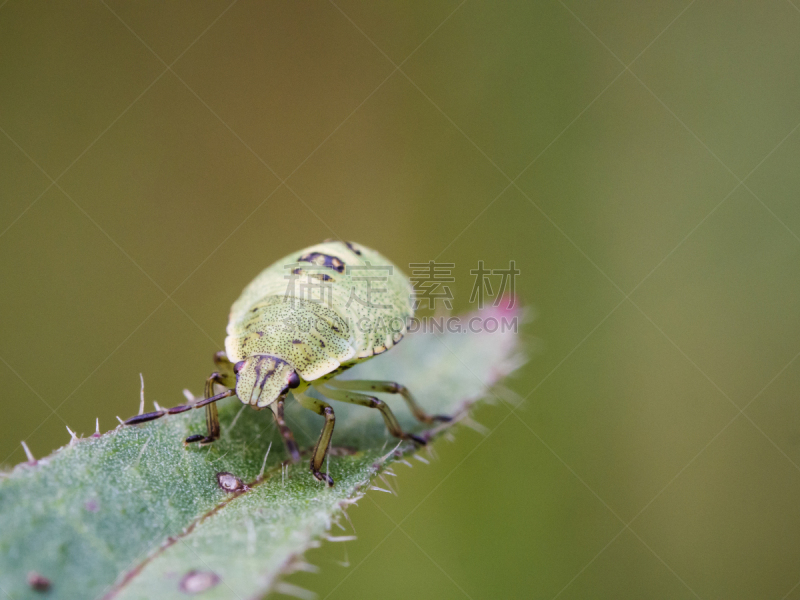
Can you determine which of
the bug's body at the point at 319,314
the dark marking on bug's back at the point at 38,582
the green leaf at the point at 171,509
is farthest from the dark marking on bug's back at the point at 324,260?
the dark marking on bug's back at the point at 38,582

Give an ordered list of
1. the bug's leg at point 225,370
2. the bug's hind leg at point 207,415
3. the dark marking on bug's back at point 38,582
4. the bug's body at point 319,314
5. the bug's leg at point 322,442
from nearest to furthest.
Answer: the dark marking on bug's back at point 38,582 → the bug's hind leg at point 207,415 → the bug's leg at point 322,442 → the bug's body at point 319,314 → the bug's leg at point 225,370

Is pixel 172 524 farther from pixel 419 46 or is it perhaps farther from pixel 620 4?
pixel 620 4

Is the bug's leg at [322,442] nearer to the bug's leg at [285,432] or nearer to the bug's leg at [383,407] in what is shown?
the bug's leg at [285,432]

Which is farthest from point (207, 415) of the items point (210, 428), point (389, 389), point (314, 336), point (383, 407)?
point (389, 389)

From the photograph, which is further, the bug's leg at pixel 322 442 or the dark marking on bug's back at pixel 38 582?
the bug's leg at pixel 322 442

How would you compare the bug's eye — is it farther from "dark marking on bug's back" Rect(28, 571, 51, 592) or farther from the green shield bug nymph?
"dark marking on bug's back" Rect(28, 571, 51, 592)

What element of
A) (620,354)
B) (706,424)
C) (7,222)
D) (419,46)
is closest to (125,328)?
(7,222)

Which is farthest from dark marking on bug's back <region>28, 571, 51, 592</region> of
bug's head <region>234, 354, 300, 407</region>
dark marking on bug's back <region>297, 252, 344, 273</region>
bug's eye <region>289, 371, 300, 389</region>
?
dark marking on bug's back <region>297, 252, 344, 273</region>
